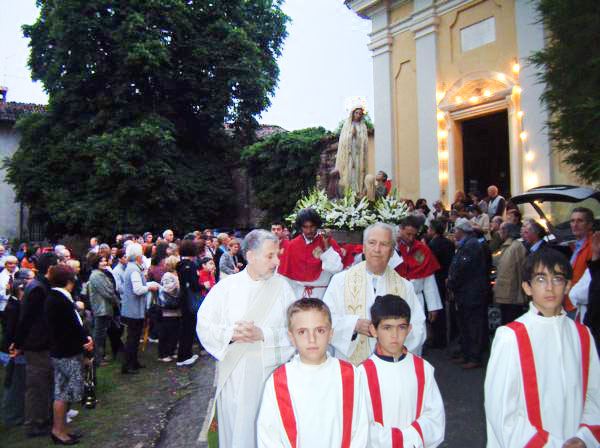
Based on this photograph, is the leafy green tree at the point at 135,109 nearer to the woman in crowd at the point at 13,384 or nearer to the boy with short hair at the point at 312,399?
the woman in crowd at the point at 13,384

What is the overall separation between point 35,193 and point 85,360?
17.7 m

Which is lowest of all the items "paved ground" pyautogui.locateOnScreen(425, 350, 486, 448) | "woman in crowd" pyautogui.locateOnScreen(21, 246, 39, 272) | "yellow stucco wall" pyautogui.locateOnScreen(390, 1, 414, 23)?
"paved ground" pyautogui.locateOnScreen(425, 350, 486, 448)

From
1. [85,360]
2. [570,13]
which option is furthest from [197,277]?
[570,13]

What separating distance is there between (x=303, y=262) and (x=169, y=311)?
3.91m

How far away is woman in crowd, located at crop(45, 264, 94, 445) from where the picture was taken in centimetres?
525

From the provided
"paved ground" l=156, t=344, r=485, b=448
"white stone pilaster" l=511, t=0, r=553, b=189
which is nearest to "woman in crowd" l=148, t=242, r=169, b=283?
"paved ground" l=156, t=344, r=485, b=448

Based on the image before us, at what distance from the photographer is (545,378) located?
8.24 ft

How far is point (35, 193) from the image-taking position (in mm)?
21312

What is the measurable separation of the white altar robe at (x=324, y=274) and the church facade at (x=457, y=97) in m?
7.98

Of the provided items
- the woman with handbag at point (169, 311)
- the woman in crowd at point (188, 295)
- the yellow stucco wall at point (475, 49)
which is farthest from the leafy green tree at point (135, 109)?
the woman in crowd at point (188, 295)

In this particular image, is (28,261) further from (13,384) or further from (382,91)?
(382,91)

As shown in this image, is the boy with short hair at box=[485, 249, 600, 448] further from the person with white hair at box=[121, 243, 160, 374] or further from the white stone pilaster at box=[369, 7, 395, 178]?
the white stone pilaster at box=[369, 7, 395, 178]

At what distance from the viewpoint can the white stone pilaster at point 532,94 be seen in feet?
37.8

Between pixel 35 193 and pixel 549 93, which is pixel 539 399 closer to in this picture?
pixel 549 93
